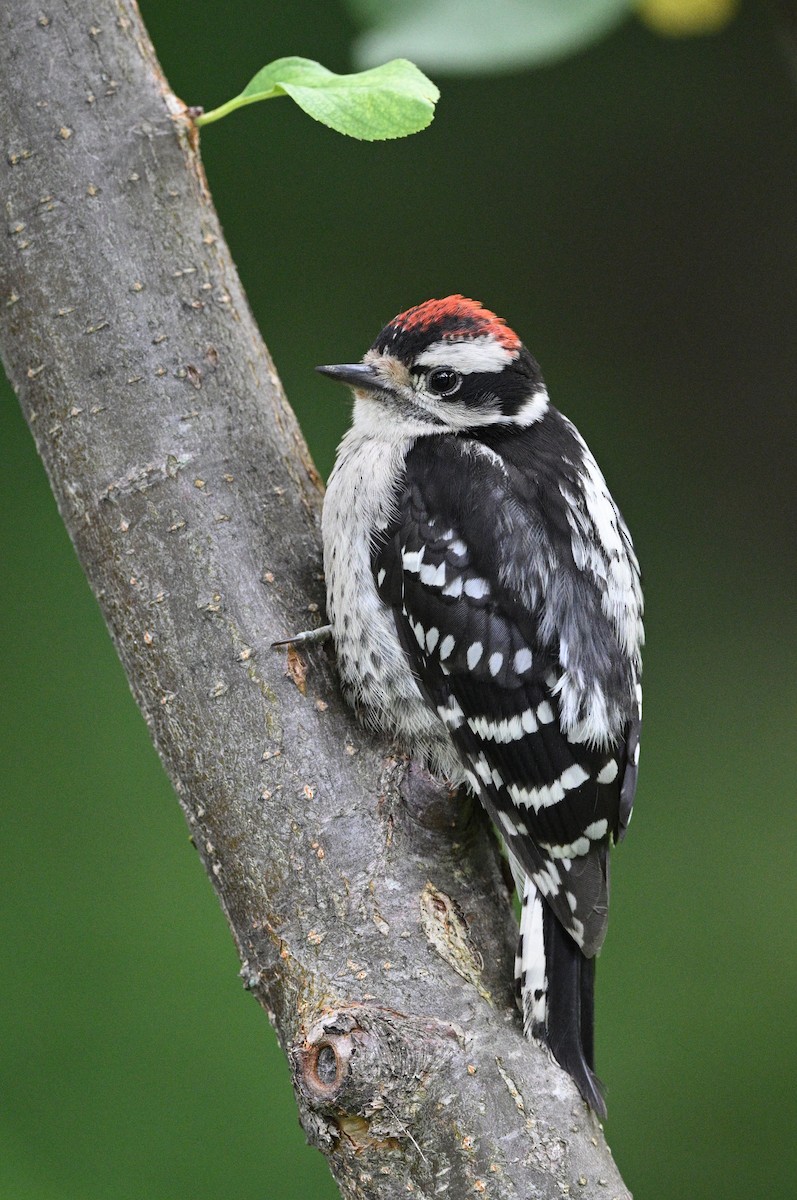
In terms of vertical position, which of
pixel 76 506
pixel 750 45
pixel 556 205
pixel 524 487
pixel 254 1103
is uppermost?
pixel 750 45

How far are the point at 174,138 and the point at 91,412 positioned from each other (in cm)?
31

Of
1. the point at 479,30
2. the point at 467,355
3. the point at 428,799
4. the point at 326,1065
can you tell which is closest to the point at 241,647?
the point at 428,799

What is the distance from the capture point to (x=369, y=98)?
108 cm

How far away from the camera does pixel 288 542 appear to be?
126cm

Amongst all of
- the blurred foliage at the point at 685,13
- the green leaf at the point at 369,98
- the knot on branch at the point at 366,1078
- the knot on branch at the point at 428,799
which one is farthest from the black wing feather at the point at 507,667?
the blurred foliage at the point at 685,13

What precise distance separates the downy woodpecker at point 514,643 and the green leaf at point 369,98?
16.0 inches

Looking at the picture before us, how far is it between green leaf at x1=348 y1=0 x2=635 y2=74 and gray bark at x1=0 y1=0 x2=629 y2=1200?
25 cm

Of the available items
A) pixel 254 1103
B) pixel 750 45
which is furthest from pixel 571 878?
pixel 750 45

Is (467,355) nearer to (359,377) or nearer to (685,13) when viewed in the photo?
(359,377)

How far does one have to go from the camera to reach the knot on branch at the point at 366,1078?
965 mm

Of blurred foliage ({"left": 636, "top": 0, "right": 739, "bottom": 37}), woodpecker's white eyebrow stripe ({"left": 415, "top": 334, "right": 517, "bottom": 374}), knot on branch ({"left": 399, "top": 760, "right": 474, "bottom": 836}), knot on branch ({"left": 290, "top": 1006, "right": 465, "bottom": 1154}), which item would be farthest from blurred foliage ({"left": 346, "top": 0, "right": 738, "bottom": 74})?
knot on branch ({"left": 290, "top": 1006, "right": 465, "bottom": 1154})

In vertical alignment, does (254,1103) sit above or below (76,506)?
below

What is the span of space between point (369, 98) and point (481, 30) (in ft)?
0.43

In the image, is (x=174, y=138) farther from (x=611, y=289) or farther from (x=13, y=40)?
(x=611, y=289)
